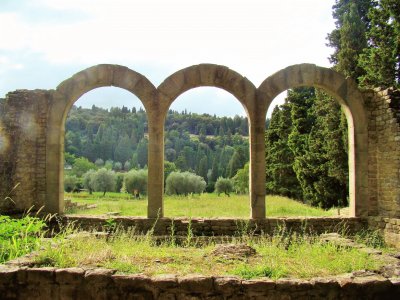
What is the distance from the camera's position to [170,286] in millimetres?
4336

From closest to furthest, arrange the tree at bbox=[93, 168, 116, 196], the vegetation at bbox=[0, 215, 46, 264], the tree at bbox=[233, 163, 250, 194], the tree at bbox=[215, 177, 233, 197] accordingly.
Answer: the vegetation at bbox=[0, 215, 46, 264], the tree at bbox=[93, 168, 116, 196], the tree at bbox=[233, 163, 250, 194], the tree at bbox=[215, 177, 233, 197]

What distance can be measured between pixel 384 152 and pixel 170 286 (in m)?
7.01

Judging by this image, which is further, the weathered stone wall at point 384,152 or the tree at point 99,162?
the tree at point 99,162

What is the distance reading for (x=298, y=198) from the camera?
83.9 feet

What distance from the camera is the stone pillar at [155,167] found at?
9070 millimetres

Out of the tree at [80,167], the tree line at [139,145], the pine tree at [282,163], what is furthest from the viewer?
the tree line at [139,145]

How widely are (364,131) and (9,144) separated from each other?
888 centimetres

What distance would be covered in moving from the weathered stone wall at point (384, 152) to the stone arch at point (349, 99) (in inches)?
7.4

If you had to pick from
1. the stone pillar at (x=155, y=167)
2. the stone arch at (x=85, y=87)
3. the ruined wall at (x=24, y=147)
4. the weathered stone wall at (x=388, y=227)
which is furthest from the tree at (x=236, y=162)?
the ruined wall at (x=24, y=147)

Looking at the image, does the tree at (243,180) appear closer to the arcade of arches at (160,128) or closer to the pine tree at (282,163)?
the pine tree at (282,163)

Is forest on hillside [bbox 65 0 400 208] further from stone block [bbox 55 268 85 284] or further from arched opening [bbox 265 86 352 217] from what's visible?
stone block [bbox 55 268 85 284]

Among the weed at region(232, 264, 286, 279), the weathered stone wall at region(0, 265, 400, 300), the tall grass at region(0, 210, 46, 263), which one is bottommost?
the weathered stone wall at region(0, 265, 400, 300)

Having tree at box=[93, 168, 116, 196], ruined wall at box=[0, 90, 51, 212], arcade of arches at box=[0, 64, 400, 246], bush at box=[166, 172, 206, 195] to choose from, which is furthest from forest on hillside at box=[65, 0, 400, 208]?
tree at box=[93, 168, 116, 196]

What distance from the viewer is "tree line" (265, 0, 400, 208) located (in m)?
13.2
